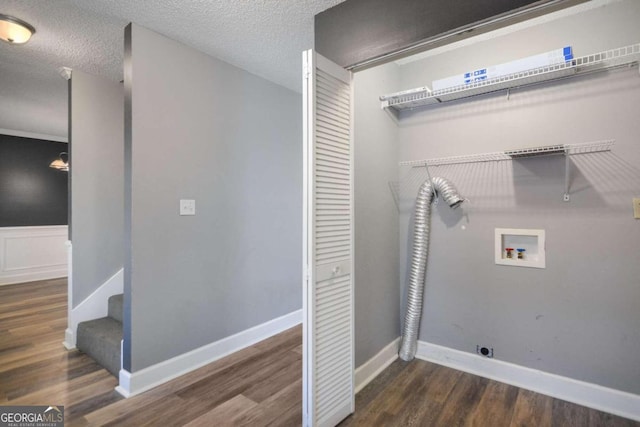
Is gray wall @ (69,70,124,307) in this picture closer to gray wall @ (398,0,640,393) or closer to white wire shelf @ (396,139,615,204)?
gray wall @ (398,0,640,393)

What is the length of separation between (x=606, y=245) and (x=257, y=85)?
292cm

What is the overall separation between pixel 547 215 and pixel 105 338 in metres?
3.37

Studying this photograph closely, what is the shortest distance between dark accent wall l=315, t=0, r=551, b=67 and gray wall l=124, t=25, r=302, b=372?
1.13m

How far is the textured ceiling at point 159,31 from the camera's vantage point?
1921mm

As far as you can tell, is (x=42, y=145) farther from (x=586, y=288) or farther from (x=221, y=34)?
(x=586, y=288)

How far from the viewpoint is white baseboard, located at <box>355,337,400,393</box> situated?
221cm

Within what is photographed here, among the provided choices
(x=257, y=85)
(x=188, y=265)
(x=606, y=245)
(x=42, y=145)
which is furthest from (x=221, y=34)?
(x=42, y=145)

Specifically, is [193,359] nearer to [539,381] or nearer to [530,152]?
[539,381]

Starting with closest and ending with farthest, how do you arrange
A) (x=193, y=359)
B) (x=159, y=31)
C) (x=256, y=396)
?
(x=256, y=396)
(x=159, y=31)
(x=193, y=359)

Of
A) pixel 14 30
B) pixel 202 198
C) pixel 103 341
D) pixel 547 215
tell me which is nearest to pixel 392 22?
pixel 547 215

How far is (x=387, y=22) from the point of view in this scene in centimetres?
164

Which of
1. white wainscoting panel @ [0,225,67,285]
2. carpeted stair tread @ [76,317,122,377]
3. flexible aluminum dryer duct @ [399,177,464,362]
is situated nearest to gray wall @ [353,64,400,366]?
flexible aluminum dryer duct @ [399,177,464,362]

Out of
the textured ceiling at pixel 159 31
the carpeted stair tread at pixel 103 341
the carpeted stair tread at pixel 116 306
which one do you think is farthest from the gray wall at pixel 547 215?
the carpeted stair tread at pixel 116 306

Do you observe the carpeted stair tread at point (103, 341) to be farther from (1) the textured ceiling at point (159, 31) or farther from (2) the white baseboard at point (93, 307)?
(1) the textured ceiling at point (159, 31)
